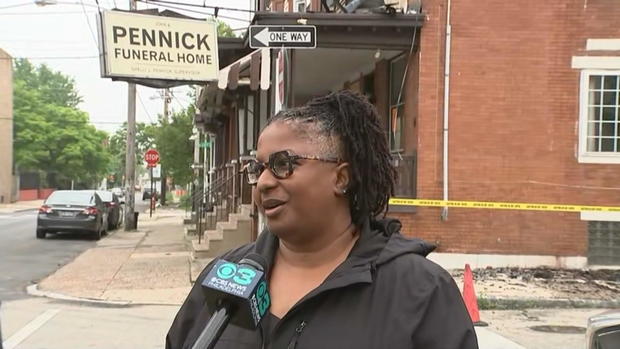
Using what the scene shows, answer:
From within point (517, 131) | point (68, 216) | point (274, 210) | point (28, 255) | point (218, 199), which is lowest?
point (28, 255)

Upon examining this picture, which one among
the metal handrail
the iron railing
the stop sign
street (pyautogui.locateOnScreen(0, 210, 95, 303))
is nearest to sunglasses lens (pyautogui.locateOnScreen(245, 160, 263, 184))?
street (pyautogui.locateOnScreen(0, 210, 95, 303))

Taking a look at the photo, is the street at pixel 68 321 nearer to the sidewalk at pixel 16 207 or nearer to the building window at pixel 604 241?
the building window at pixel 604 241

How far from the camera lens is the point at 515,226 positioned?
1117cm

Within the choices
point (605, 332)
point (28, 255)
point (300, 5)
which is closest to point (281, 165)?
point (605, 332)

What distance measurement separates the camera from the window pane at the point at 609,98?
11.3 m

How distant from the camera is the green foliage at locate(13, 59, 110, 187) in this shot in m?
57.5

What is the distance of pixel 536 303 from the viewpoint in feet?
29.3

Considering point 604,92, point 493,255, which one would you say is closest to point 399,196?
point 493,255

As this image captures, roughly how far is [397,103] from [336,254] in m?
11.0

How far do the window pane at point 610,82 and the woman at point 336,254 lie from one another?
34.4 feet

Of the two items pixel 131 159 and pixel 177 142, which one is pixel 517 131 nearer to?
pixel 131 159

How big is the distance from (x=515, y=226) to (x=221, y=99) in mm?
9033

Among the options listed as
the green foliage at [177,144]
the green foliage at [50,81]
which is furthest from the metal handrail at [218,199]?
the green foliage at [50,81]

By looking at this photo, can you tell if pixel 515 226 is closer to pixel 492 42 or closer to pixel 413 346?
pixel 492 42
